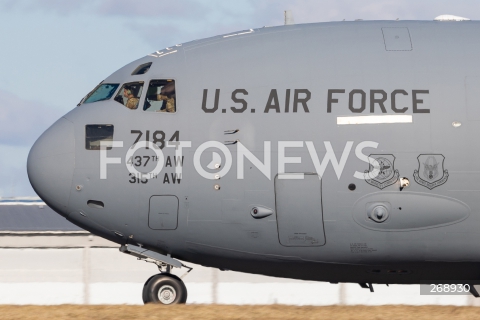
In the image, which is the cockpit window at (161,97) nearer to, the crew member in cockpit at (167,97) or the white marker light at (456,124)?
the crew member in cockpit at (167,97)

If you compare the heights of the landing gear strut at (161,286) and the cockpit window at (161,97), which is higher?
the cockpit window at (161,97)

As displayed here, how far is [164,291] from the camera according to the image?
52.7 feet

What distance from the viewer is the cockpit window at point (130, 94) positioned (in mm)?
16141

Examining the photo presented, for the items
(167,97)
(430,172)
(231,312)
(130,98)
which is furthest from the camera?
(130,98)

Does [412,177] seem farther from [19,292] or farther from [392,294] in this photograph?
[19,292]

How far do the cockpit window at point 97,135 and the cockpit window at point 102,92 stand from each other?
730 mm

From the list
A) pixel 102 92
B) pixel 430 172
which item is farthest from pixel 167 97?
pixel 430 172

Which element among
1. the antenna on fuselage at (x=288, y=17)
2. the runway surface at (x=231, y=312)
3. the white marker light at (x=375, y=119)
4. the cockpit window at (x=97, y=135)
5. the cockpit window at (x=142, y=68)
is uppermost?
the antenna on fuselage at (x=288, y=17)

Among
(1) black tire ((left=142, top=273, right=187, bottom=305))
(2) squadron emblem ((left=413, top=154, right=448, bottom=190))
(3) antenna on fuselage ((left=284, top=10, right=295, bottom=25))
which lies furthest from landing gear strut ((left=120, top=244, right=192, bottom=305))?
(3) antenna on fuselage ((left=284, top=10, right=295, bottom=25))

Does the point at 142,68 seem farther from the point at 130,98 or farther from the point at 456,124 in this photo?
the point at 456,124

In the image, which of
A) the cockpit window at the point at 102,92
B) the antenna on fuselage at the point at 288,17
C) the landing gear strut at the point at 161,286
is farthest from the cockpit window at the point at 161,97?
the antenna on fuselage at the point at 288,17

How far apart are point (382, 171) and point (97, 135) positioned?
17.6 ft

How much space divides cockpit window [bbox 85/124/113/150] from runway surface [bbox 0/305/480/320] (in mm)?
2992

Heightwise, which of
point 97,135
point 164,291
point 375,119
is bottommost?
point 164,291
